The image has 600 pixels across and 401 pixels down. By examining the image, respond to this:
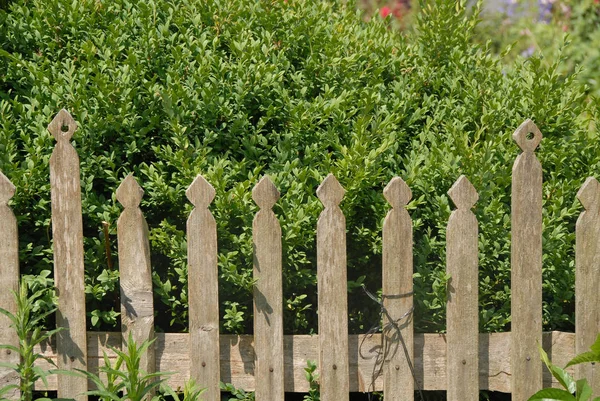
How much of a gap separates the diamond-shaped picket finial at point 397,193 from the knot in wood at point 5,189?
1.39 metres

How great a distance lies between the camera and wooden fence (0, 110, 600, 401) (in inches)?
124

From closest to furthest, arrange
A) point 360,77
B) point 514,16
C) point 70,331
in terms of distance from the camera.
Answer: point 70,331
point 360,77
point 514,16

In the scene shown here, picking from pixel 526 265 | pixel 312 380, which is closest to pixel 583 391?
pixel 526 265

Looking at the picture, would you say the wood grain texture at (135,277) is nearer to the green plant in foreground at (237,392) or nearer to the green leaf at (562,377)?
the green plant in foreground at (237,392)

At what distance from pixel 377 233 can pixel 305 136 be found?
1.63 feet

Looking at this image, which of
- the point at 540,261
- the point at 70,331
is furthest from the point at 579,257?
the point at 70,331

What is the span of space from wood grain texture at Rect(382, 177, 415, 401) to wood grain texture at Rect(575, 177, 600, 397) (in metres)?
0.70

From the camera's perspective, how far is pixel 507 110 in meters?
3.57

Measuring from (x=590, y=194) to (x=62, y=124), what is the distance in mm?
2070

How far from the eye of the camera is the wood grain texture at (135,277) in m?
3.15

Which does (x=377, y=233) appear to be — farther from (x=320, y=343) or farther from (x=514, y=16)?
(x=514, y=16)

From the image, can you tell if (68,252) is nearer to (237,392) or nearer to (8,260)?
(8,260)

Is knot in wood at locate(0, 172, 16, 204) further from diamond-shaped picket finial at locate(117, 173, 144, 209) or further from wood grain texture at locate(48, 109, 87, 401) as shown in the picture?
diamond-shaped picket finial at locate(117, 173, 144, 209)

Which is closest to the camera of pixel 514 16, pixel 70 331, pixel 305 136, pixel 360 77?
pixel 70 331
